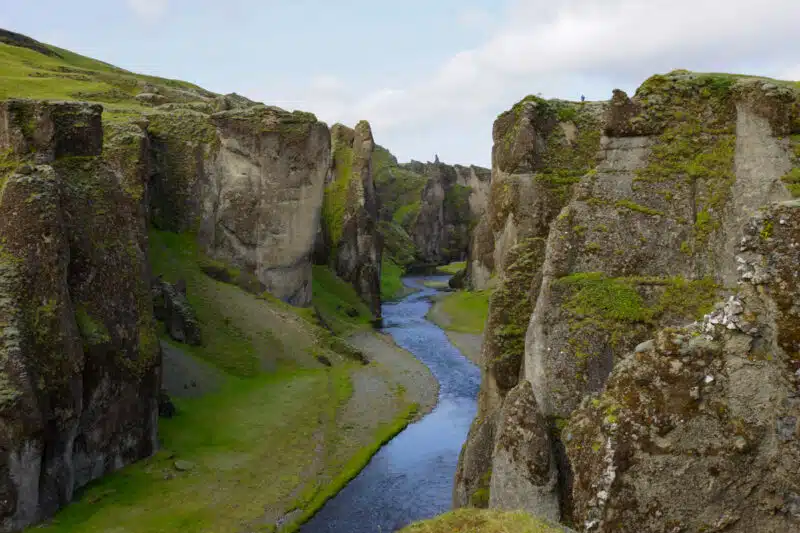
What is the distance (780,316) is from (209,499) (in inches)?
1067

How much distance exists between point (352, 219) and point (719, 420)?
258ft

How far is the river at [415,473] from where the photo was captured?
3108 centimetres

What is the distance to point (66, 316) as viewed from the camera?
28875 millimetres

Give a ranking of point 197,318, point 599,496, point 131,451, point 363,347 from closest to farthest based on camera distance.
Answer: point 599,496 → point 131,451 → point 197,318 → point 363,347

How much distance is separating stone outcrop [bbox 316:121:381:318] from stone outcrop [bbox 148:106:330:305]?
67.5 ft

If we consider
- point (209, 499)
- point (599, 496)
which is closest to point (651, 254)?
point (599, 496)

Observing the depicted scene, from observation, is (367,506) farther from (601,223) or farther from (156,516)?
(601,223)

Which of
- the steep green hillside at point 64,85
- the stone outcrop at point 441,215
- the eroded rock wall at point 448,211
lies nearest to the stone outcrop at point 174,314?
the steep green hillside at point 64,85

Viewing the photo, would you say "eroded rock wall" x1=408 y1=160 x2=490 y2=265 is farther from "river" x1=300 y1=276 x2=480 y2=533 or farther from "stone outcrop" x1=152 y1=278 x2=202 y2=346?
"stone outcrop" x1=152 y1=278 x2=202 y2=346

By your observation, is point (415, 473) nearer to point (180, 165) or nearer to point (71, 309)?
point (71, 309)

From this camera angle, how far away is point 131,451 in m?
34.2

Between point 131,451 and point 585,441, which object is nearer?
point 585,441

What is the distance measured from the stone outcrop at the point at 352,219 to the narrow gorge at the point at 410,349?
20225 mm

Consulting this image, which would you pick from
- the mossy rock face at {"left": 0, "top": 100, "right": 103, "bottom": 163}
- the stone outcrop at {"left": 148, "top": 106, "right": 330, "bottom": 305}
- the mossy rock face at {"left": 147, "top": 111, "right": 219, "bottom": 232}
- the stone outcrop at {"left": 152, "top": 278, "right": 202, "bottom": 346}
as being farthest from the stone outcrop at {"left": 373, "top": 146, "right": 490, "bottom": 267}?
the mossy rock face at {"left": 0, "top": 100, "right": 103, "bottom": 163}
